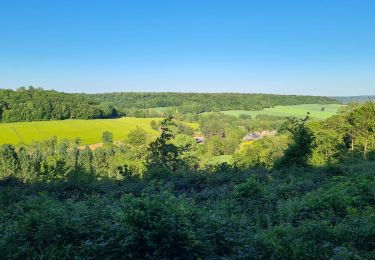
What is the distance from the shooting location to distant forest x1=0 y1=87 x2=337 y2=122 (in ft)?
302

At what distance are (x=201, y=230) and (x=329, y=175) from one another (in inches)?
422

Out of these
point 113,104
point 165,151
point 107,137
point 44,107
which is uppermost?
point 113,104

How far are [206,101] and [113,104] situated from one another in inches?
1720

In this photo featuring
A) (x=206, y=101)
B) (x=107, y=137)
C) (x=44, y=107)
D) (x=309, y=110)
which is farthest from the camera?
(x=206, y=101)

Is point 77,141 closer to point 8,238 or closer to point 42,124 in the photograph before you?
point 42,124

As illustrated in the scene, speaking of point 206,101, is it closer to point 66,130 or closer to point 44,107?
point 44,107

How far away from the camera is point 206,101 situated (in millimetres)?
144125

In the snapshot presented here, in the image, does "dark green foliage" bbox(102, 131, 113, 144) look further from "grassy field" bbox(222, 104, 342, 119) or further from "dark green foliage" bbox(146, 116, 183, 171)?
"dark green foliage" bbox(146, 116, 183, 171)

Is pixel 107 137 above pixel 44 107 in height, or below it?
below

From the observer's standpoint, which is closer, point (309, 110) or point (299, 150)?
point (299, 150)

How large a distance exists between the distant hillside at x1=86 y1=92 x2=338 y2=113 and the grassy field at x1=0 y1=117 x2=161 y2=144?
104 feet

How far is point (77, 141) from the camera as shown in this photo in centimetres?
7200

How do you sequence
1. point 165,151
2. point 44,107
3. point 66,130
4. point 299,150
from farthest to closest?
point 44,107
point 66,130
point 165,151
point 299,150

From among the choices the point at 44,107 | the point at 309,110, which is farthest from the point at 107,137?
the point at 309,110
